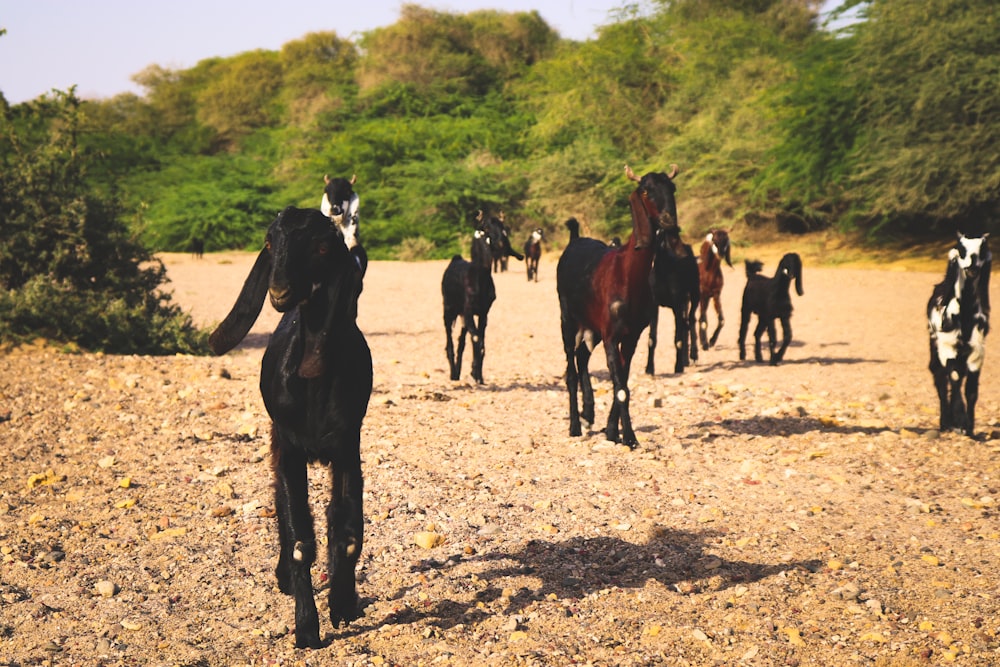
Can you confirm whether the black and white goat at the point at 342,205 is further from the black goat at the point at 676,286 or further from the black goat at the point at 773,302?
the black goat at the point at 773,302

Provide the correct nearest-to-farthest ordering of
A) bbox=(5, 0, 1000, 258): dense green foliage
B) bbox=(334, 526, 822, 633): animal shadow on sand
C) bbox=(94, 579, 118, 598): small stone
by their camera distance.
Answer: bbox=(334, 526, 822, 633): animal shadow on sand, bbox=(94, 579, 118, 598): small stone, bbox=(5, 0, 1000, 258): dense green foliage

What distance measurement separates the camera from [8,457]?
789cm

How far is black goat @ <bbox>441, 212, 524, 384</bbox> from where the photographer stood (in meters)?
11.6

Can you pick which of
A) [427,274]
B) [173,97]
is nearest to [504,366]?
[427,274]

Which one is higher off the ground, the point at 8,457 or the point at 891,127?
the point at 891,127

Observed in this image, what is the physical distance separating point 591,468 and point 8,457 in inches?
188

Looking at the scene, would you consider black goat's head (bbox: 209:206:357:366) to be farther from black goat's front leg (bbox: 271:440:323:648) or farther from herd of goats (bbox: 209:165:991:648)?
black goat's front leg (bbox: 271:440:323:648)

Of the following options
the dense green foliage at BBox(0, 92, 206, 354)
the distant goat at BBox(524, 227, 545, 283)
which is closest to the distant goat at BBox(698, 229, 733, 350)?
the dense green foliage at BBox(0, 92, 206, 354)

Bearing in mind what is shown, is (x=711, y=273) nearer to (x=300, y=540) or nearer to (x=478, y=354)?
(x=478, y=354)

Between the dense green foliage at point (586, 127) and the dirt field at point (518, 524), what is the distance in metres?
A: 6.45

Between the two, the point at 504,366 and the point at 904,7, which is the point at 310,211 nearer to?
the point at 504,366

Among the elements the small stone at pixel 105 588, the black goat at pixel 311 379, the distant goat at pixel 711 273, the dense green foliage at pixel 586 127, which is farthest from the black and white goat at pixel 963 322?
the dense green foliage at pixel 586 127

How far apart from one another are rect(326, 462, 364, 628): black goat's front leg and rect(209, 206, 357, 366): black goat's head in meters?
0.80

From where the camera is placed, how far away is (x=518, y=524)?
6.35 m
